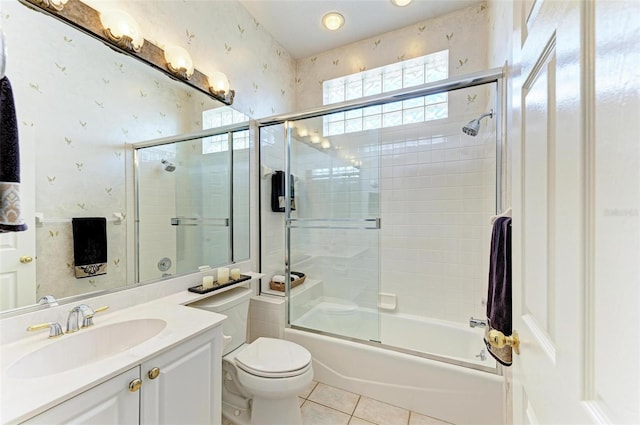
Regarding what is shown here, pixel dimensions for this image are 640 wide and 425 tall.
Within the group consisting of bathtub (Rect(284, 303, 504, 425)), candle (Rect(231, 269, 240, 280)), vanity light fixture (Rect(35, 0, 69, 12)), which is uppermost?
vanity light fixture (Rect(35, 0, 69, 12))

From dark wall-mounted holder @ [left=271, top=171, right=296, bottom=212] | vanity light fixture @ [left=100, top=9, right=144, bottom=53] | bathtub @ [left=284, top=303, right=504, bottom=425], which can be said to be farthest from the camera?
dark wall-mounted holder @ [left=271, top=171, right=296, bottom=212]

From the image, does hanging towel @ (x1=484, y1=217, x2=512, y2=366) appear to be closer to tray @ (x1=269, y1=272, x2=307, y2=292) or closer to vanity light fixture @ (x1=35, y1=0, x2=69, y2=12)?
tray @ (x1=269, y1=272, x2=307, y2=292)

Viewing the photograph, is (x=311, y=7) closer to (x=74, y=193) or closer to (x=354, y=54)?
(x=354, y=54)

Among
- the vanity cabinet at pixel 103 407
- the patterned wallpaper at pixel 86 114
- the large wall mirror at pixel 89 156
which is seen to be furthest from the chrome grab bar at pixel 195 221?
the vanity cabinet at pixel 103 407

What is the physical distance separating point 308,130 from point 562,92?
209 cm

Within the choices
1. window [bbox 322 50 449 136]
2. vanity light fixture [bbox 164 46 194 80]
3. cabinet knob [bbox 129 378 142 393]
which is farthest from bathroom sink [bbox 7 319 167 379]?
window [bbox 322 50 449 136]

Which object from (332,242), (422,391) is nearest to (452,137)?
(332,242)

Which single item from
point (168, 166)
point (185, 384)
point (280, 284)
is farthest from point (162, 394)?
point (280, 284)

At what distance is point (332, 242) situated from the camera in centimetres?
244

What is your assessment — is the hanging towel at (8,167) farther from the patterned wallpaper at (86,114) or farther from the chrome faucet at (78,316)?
the chrome faucet at (78,316)

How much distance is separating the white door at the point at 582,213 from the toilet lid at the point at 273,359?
1.06 m

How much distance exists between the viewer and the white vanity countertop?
25.3 inches

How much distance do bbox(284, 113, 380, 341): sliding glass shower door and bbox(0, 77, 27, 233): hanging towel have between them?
1.75 metres

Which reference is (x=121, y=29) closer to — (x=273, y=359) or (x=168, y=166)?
(x=168, y=166)
